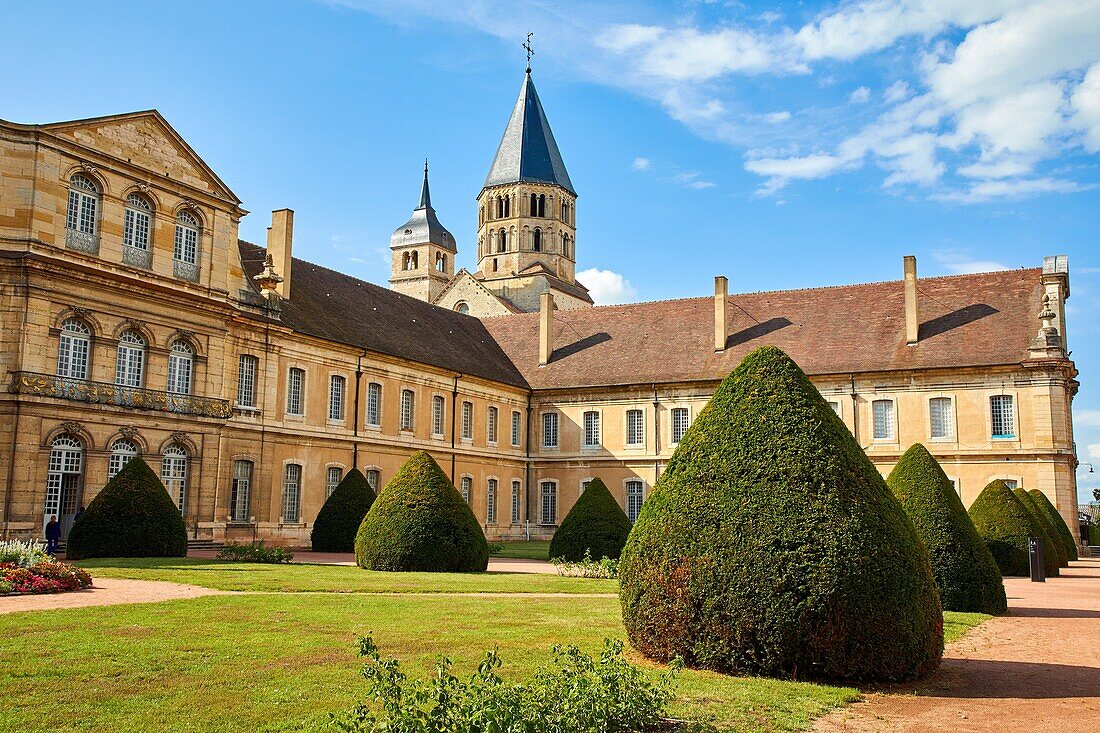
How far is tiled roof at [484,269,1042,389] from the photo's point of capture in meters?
32.2

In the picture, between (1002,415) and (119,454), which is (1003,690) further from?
(1002,415)

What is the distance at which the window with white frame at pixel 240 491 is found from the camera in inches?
997

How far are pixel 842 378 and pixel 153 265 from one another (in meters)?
22.3

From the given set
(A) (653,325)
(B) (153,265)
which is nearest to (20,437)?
(B) (153,265)

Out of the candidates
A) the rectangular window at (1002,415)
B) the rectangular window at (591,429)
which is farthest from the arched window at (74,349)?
the rectangular window at (1002,415)

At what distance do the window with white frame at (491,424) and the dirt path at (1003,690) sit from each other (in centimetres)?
2477

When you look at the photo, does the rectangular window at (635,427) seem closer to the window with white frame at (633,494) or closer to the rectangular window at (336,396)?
Answer: the window with white frame at (633,494)

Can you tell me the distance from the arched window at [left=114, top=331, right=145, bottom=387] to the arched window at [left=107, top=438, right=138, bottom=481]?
136 centimetres

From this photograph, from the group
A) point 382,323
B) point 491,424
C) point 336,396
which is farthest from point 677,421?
point 336,396

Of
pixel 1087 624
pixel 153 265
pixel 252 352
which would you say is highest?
pixel 153 265

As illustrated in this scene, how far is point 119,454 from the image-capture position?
21859 millimetres

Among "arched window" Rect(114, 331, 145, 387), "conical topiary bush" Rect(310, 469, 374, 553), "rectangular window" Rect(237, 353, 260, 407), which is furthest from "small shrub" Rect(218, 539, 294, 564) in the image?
"rectangular window" Rect(237, 353, 260, 407)

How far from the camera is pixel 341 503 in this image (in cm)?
2406

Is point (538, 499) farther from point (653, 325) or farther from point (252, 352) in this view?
point (252, 352)
